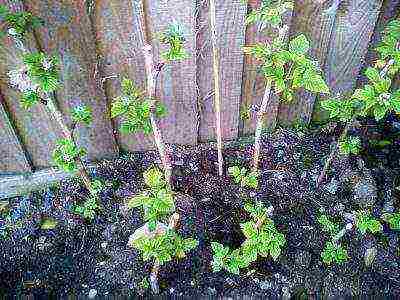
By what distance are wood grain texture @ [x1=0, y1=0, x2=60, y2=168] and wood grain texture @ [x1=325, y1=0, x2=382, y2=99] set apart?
46.3 inches

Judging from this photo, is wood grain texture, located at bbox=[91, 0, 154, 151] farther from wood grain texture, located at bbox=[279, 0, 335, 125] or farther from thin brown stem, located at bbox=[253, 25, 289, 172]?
wood grain texture, located at bbox=[279, 0, 335, 125]

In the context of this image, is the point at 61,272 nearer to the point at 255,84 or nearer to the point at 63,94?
the point at 63,94

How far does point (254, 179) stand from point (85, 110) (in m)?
0.73

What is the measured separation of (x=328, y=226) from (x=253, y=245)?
41cm

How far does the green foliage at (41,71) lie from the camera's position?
155 cm

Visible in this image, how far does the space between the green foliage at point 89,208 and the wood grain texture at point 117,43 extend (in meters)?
0.35

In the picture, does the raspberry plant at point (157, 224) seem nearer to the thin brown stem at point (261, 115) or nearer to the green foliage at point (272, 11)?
the thin brown stem at point (261, 115)

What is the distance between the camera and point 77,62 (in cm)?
182

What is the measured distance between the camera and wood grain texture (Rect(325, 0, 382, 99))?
6.20ft

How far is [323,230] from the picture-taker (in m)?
1.94

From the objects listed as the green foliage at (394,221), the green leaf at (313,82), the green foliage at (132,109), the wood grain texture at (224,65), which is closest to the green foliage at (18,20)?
the green foliage at (132,109)

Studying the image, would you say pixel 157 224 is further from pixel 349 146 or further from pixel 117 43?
pixel 349 146

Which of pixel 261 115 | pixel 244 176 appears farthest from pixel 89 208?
pixel 261 115

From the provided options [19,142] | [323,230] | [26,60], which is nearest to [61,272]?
[19,142]
